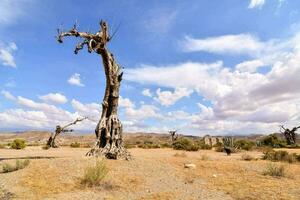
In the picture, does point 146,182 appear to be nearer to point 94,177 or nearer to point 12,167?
point 94,177

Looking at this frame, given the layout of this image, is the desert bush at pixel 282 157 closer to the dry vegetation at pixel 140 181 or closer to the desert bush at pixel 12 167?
the dry vegetation at pixel 140 181

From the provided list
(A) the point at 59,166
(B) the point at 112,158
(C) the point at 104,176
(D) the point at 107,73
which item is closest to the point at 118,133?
(B) the point at 112,158

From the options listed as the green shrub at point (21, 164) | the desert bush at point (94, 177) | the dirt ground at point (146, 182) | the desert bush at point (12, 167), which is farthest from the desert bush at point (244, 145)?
the desert bush at point (94, 177)

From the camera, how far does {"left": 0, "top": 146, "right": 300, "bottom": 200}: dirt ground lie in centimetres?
1268

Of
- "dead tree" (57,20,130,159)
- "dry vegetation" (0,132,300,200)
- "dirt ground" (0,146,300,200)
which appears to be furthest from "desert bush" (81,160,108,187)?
"dead tree" (57,20,130,159)

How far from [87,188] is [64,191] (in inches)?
35.0

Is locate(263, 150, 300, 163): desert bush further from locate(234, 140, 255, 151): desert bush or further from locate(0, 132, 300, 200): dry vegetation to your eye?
locate(234, 140, 255, 151): desert bush

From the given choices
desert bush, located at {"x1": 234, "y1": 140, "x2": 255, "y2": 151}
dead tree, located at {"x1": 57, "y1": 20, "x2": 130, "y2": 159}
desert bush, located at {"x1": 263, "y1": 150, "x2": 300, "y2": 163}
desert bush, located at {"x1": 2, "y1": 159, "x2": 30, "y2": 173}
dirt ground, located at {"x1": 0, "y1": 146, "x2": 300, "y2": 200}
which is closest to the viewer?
dirt ground, located at {"x1": 0, "y1": 146, "x2": 300, "y2": 200}

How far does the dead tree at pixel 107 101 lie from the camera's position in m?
20.1

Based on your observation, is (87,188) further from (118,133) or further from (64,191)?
(118,133)

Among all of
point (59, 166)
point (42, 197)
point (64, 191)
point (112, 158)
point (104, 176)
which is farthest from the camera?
point (112, 158)

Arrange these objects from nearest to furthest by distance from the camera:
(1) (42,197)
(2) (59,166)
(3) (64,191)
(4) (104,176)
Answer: (1) (42,197) < (3) (64,191) < (4) (104,176) < (2) (59,166)

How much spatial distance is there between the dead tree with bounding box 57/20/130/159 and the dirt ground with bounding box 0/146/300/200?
4.83 ft

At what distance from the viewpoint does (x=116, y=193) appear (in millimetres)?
13055
